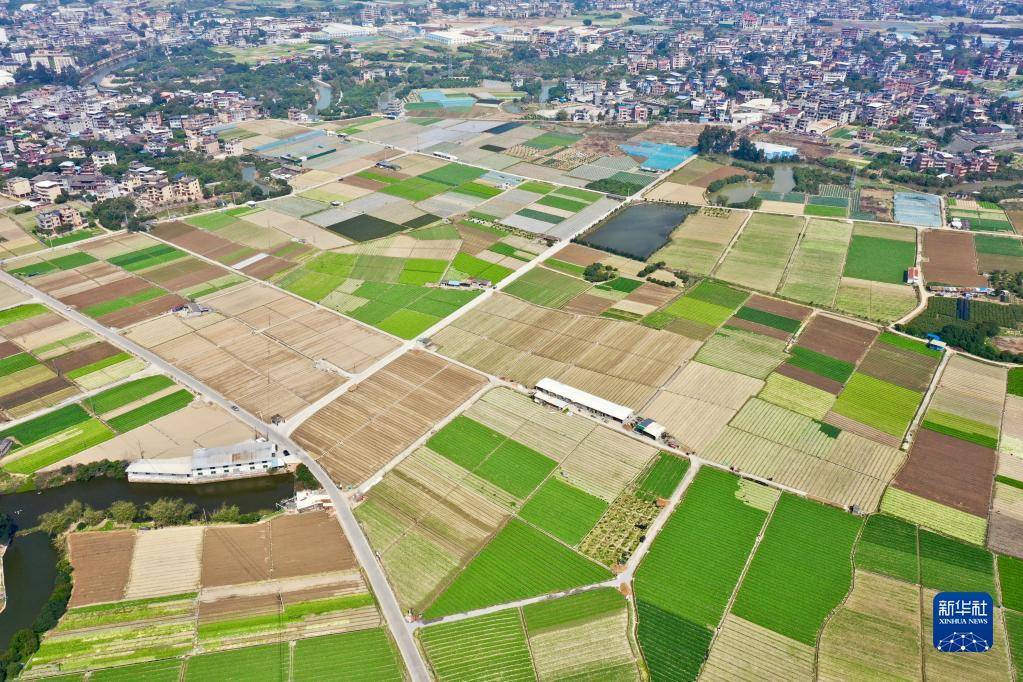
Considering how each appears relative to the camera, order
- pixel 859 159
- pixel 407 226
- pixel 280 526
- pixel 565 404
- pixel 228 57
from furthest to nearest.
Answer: pixel 228 57 < pixel 859 159 < pixel 407 226 < pixel 565 404 < pixel 280 526

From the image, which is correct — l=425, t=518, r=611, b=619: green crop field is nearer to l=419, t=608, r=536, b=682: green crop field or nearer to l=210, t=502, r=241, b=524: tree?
l=419, t=608, r=536, b=682: green crop field

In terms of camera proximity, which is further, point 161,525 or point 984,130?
point 984,130

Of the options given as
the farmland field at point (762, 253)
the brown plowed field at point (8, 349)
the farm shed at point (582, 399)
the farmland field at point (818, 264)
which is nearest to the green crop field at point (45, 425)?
the brown plowed field at point (8, 349)

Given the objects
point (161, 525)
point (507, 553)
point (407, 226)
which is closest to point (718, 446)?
point (507, 553)

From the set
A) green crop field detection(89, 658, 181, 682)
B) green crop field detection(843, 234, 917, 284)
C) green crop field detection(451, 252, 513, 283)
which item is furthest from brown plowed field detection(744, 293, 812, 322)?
green crop field detection(89, 658, 181, 682)

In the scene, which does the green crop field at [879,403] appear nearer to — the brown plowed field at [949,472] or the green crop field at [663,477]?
the brown plowed field at [949,472]

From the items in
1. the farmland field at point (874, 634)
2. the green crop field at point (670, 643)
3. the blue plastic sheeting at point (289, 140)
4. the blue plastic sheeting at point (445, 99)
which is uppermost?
the blue plastic sheeting at point (445, 99)

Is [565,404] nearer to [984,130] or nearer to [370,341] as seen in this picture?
[370,341]
